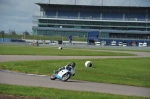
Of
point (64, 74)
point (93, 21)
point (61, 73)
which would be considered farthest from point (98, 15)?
point (64, 74)

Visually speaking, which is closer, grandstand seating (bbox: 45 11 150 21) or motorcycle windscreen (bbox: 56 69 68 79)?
motorcycle windscreen (bbox: 56 69 68 79)

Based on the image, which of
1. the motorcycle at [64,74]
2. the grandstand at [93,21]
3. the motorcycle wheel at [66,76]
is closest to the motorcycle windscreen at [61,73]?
the motorcycle at [64,74]

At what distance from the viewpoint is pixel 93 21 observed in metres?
123

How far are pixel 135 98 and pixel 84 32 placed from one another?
107 meters

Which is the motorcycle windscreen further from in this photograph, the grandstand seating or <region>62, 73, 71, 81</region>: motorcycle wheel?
the grandstand seating

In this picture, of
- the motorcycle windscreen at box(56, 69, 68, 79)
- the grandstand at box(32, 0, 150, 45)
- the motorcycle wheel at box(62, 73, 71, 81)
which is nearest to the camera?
the motorcycle wheel at box(62, 73, 71, 81)

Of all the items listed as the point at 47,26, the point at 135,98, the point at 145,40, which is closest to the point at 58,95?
the point at 135,98

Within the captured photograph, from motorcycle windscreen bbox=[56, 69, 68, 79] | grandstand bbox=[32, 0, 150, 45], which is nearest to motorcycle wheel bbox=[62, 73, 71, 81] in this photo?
motorcycle windscreen bbox=[56, 69, 68, 79]

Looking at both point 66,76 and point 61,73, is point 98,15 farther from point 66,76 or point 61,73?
point 66,76

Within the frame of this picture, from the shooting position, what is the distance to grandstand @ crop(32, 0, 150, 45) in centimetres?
11581

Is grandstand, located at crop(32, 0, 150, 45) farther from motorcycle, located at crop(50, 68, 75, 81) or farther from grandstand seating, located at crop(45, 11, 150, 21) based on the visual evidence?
motorcycle, located at crop(50, 68, 75, 81)

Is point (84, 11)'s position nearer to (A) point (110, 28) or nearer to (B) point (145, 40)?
(A) point (110, 28)

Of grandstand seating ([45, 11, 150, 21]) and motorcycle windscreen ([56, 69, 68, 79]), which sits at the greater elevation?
grandstand seating ([45, 11, 150, 21])

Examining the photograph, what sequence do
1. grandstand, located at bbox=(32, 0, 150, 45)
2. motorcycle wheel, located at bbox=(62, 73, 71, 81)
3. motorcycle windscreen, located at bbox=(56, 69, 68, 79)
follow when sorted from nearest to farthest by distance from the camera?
motorcycle wheel, located at bbox=(62, 73, 71, 81) → motorcycle windscreen, located at bbox=(56, 69, 68, 79) → grandstand, located at bbox=(32, 0, 150, 45)
